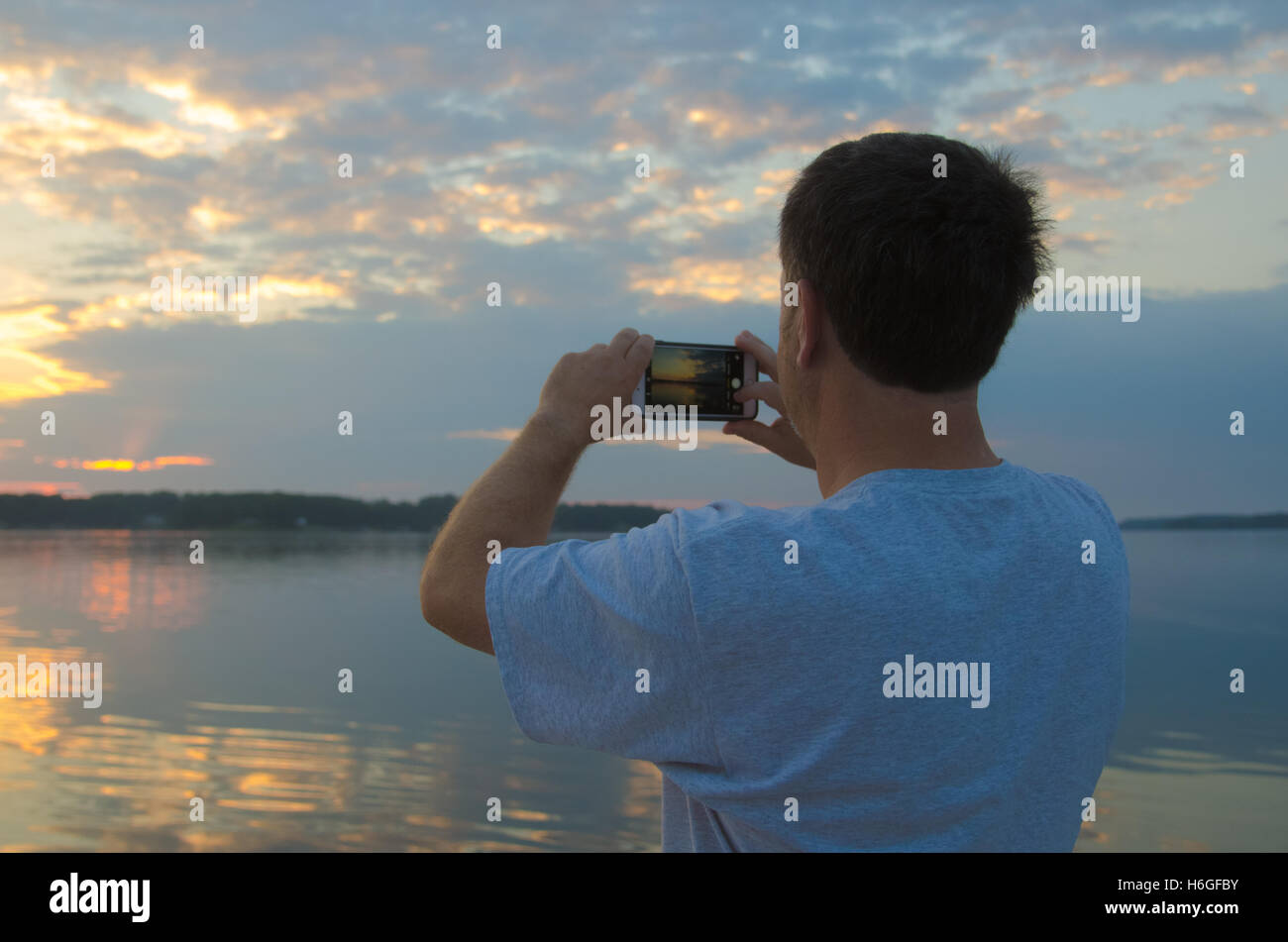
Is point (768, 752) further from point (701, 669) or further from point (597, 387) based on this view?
point (597, 387)

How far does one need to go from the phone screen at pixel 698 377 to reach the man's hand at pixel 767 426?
0.10 ft

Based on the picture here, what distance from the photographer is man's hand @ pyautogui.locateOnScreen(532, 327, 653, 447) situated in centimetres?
163

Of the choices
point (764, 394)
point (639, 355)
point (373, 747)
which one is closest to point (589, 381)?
point (639, 355)

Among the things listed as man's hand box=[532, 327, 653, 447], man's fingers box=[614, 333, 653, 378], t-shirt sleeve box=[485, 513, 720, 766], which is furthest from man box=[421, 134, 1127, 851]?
man's fingers box=[614, 333, 653, 378]

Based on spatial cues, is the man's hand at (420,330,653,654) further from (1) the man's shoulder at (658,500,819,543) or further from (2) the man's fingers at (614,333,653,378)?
(1) the man's shoulder at (658,500,819,543)

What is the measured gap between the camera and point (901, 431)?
140cm

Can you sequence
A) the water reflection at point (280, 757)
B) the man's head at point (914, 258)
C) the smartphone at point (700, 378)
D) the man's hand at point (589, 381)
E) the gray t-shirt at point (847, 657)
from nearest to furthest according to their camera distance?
the gray t-shirt at point (847, 657) → the man's head at point (914, 258) → the man's hand at point (589, 381) → the smartphone at point (700, 378) → the water reflection at point (280, 757)

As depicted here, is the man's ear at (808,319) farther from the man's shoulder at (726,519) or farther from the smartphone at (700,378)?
the smartphone at (700,378)

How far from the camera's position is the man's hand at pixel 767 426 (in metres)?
2.08

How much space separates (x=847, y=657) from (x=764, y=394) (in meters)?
0.97

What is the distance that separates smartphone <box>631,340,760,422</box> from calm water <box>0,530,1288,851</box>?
635 centimetres

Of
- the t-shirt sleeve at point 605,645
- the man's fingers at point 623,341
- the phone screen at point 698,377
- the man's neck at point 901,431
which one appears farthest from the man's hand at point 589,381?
the man's neck at point 901,431

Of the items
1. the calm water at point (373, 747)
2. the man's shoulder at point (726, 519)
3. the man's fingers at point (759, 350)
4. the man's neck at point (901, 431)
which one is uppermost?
the man's fingers at point (759, 350)
